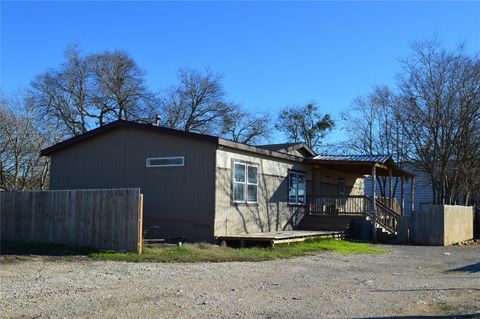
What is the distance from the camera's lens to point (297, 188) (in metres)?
22.1

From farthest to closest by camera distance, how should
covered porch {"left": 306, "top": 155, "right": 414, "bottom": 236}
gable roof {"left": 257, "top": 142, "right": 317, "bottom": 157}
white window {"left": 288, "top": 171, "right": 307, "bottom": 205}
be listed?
gable roof {"left": 257, "top": 142, "right": 317, "bottom": 157}
white window {"left": 288, "top": 171, "right": 307, "bottom": 205}
covered porch {"left": 306, "top": 155, "right": 414, "bottom": 236}

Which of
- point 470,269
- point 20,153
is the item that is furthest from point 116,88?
point 470,269

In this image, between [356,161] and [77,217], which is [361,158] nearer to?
[356,161]

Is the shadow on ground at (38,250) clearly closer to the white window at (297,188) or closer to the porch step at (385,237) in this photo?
the white window at (297,188)

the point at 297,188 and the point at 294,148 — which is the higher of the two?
the point at 294,148

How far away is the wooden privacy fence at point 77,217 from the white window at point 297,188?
9053 millimetres

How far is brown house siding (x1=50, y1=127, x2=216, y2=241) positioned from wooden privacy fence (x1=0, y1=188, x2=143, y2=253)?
309 cm

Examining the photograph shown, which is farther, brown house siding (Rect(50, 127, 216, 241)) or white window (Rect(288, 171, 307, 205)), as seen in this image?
white window (Rect(288, 171, 307, 205))

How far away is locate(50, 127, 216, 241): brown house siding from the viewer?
55.2 feet

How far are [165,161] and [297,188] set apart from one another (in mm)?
6687

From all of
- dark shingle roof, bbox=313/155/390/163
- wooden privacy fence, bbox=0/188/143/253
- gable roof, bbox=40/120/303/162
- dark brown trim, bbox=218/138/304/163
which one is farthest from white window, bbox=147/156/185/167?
dark shingle roof, bbox=313/155/390/163

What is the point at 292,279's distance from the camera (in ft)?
34.1

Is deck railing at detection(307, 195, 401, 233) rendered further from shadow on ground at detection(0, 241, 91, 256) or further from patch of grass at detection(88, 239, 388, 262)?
shadow on ground at detection(0, 241, 91, 256)

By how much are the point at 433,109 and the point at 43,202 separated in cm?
1772
